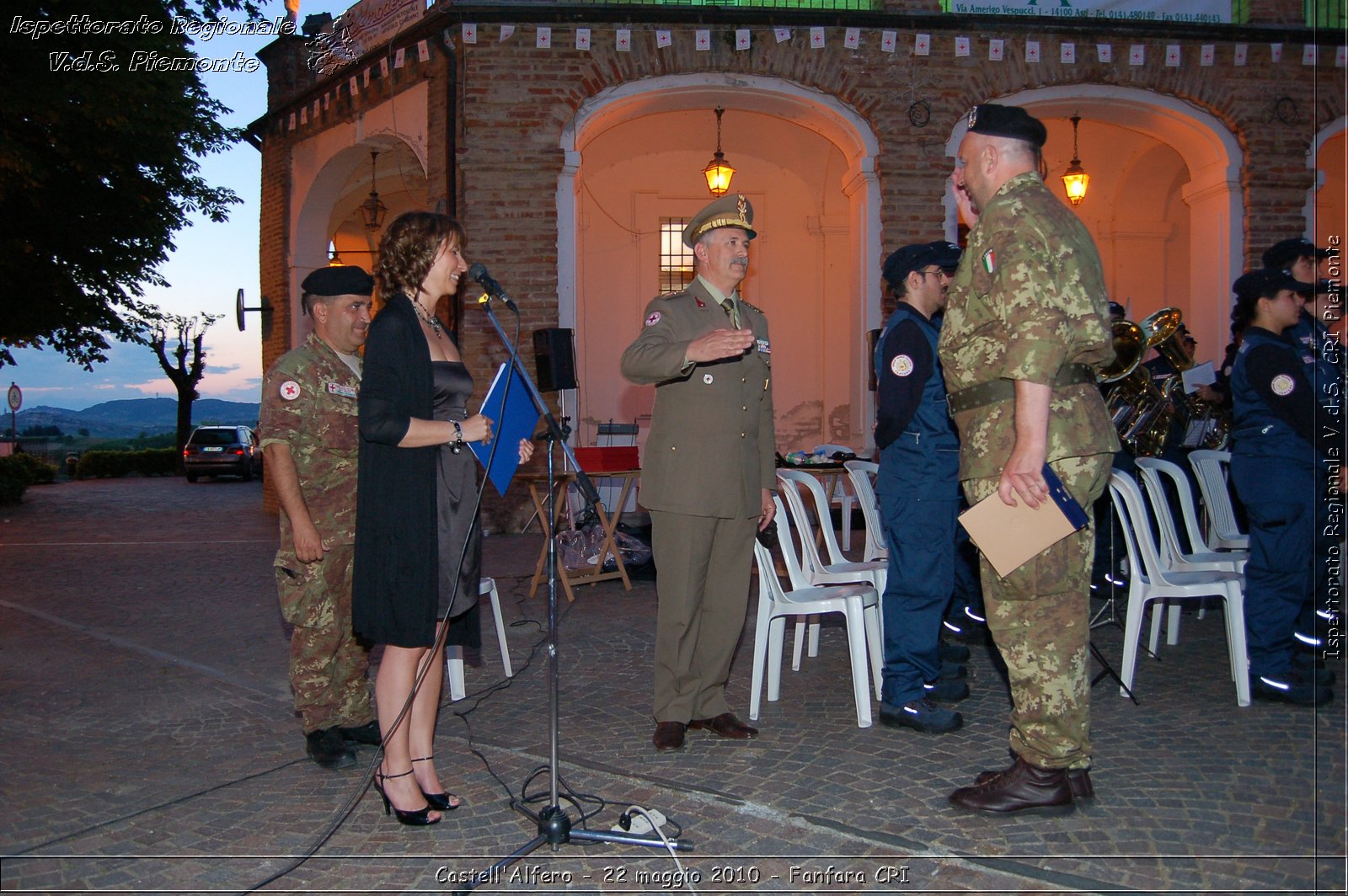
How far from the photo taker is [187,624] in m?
7.25

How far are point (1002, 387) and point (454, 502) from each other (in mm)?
1815

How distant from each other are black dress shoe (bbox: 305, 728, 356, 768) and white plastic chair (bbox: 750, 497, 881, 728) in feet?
5.78

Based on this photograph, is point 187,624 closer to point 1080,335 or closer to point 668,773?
point 668,773

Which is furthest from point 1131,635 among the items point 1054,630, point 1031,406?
point 1031,406

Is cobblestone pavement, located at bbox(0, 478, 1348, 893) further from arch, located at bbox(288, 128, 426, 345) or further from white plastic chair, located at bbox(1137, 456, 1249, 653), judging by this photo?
arch, located at bbox(288, 128, 426, 345)

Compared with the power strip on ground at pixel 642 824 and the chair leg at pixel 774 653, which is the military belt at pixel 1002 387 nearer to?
the power strip on ground at pixel 642 824

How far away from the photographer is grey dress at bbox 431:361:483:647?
3352 millimetres

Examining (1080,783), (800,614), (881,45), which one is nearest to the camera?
(1080,783)

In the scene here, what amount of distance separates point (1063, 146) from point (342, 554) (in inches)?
521

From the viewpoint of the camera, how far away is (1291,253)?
4.88 meters

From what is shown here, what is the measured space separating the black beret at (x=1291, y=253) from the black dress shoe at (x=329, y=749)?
474 cm

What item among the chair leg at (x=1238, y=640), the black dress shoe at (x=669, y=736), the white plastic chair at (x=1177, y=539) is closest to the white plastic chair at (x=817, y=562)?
the black dress shoe at (x=669, y=736)


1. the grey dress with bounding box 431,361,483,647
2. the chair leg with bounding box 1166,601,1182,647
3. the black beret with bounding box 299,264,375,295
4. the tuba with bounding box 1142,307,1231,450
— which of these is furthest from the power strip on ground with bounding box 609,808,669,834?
the tuba with bounding box 1142,307,1231,450

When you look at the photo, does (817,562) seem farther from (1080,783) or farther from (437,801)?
(437,801)
